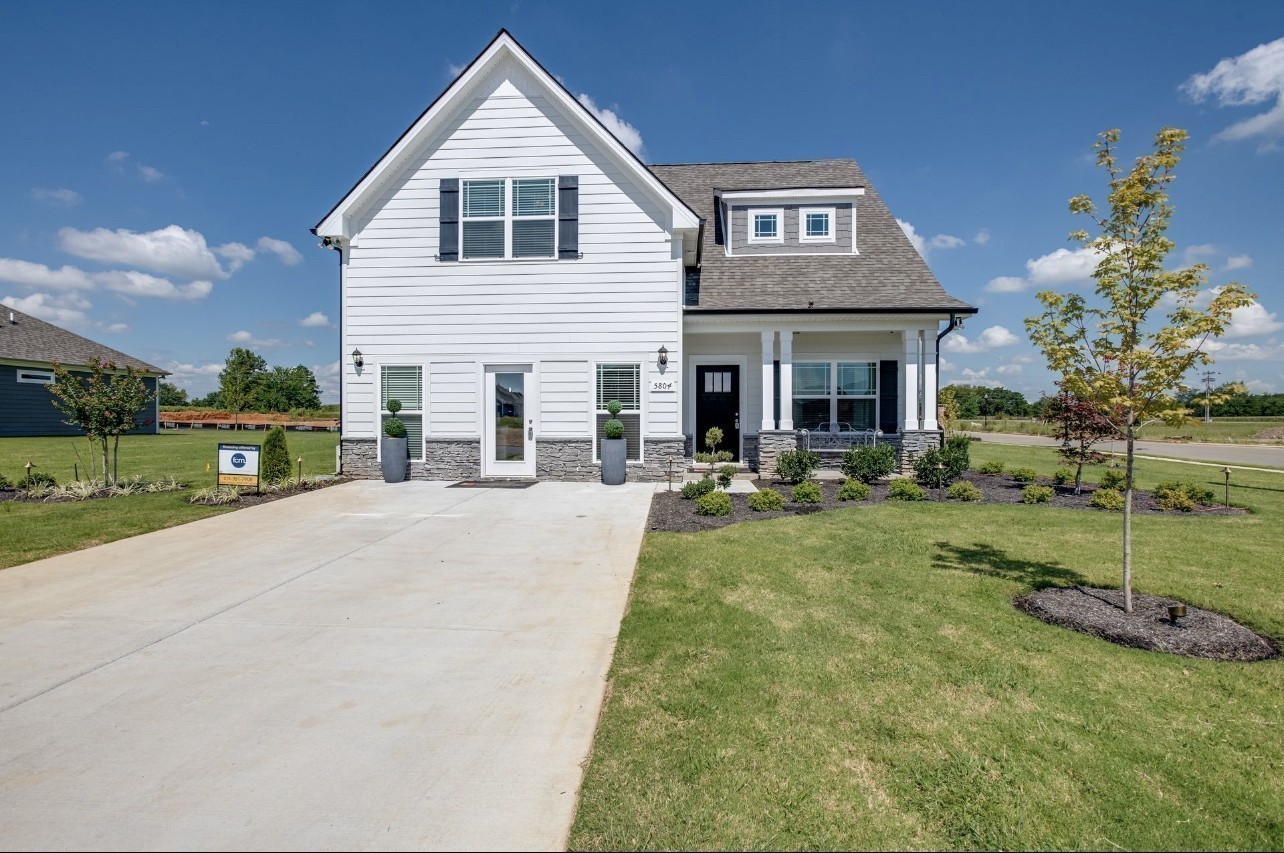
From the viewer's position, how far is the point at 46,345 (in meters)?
26.0

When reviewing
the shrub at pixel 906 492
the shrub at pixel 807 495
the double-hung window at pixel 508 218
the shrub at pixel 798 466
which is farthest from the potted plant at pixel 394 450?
the shrub at pixel 906 492

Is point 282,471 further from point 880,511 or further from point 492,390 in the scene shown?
point 880,511

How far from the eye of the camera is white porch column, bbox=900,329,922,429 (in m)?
13.1

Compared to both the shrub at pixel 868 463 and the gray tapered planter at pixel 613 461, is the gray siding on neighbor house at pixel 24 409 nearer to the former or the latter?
the gray tapered planter at pixel 613 461

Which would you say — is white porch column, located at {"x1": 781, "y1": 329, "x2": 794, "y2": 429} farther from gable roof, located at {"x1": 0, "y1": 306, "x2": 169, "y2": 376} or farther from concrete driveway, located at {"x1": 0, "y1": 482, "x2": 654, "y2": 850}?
gable roof, located at {"x1": 0, "y1": 306, "x2": 169, "y2": 376}

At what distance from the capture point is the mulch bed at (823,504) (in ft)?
27.3

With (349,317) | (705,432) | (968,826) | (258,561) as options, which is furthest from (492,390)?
(968,826)

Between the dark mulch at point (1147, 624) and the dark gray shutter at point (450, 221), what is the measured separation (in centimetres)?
1192

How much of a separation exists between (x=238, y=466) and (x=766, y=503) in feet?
31.1

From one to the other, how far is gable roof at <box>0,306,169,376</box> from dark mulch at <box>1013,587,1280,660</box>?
104 feet

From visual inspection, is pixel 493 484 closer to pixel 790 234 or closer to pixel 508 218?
pixel 508 218

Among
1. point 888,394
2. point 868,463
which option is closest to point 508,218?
point 868,463

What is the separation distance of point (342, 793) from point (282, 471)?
10.7 meters

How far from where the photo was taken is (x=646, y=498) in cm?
1039
